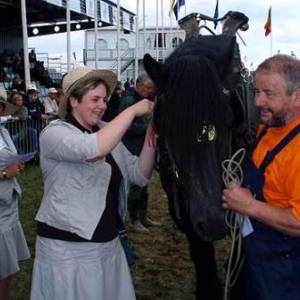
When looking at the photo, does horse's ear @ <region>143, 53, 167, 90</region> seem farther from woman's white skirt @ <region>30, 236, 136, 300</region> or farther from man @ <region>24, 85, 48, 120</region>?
man @ <region>24, 85, 48, 120</region>

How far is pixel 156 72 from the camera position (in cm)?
282

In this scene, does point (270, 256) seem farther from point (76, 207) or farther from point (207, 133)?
point (76, 207)

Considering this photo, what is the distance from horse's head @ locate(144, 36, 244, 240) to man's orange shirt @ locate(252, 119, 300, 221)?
0.25 meters

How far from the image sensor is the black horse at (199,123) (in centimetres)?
257

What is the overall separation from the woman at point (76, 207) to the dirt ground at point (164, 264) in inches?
71.3

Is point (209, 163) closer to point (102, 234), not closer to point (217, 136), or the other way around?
point (217, 136)

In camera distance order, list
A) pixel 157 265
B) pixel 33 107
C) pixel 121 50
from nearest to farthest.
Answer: pixel 157 265
pixel 33 107
pixel 121 50

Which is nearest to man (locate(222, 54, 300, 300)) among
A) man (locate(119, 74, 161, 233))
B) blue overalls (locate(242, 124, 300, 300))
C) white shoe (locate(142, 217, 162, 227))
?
blue overalls (locate(242, 124, 300, 300))

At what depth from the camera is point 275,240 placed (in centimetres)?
247

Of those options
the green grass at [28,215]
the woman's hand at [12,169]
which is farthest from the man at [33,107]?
the woman's hand at [12,169]

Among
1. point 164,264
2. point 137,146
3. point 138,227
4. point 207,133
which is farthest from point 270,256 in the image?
point 138,227

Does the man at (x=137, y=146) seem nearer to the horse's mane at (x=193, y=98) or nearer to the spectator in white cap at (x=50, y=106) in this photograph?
the horse's mane at (x=193, y=98)

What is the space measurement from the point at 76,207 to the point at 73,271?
340mm

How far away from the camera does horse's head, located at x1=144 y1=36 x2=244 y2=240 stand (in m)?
2.56
